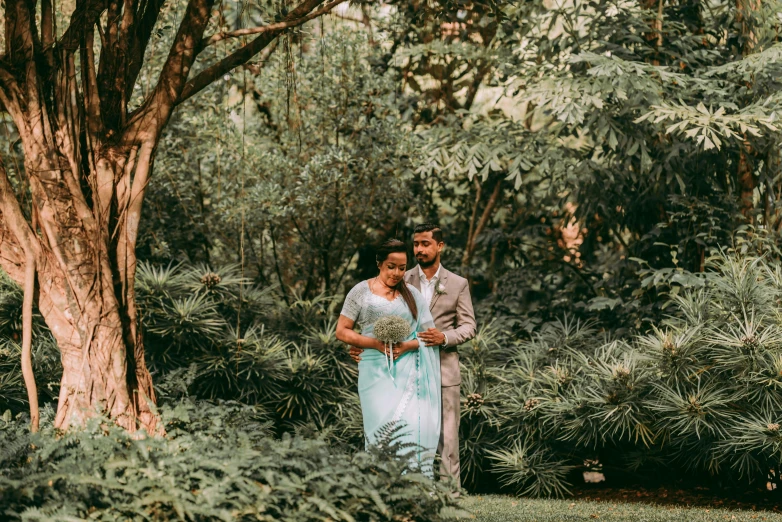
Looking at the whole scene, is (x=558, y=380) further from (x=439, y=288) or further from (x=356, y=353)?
(x=356, y=353)

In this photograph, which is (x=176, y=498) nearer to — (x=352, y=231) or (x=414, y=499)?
(x=414, y=499)

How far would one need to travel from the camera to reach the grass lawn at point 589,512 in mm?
6347

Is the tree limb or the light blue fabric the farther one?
the light blue fabric

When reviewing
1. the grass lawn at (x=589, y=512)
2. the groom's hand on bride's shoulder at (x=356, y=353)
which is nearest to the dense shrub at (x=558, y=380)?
the grass lawn at (x=589, y=512)

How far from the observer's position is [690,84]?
9164 mm

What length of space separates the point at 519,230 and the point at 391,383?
Answer: 227 inches

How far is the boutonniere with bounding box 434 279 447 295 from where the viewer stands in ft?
22.2

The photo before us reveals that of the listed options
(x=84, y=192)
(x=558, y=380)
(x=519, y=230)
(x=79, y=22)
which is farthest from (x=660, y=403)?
(x=79, y=22)

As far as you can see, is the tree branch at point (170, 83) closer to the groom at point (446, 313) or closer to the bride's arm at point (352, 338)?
the bride's arm at point (352, 338)

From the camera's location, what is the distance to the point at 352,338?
5.86 metres

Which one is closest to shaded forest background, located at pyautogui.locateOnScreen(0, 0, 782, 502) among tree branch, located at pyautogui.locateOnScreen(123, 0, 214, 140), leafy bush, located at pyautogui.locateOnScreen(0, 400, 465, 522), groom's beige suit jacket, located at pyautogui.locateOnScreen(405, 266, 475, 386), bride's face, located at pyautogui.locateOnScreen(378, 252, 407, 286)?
groom's beige suit jacket, located at pyautogui.locateOnScreen(405, 266, 475, 386)

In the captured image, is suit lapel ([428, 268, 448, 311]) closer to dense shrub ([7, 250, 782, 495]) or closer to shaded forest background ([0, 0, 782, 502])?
dense shrub ([7, 250, 782, 495])

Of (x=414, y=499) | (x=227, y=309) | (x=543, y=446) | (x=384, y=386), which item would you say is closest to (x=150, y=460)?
(x=414, y=499)

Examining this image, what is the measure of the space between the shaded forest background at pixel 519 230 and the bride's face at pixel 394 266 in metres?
1.93
